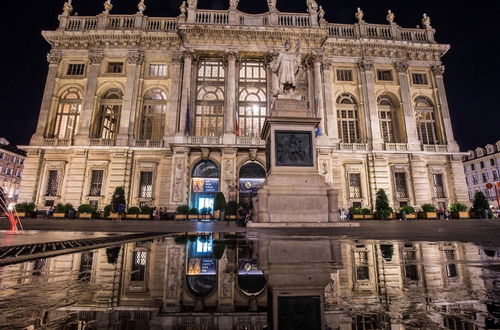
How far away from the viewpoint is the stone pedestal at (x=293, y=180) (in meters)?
7.49

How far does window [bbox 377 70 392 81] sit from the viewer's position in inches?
945

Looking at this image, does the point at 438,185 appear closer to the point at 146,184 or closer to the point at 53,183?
the point at 146,184

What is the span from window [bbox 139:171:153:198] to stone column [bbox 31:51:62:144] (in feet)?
28.6

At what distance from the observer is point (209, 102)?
22234 mm

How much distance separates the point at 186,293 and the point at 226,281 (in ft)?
0.97

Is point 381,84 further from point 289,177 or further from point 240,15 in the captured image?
point 289,177

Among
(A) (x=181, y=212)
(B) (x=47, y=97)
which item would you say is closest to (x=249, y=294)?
(A) (x=181, y=212)

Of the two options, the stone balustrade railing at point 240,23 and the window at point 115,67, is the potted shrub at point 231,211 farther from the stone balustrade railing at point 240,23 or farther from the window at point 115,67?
the window at point 115,67

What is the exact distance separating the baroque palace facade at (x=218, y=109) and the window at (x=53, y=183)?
10 centimetres

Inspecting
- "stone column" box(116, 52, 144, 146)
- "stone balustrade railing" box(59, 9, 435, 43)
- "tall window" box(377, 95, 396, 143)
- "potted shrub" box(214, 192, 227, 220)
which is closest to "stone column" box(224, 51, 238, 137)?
"stone balustrade railing" box(59, 9, 435, 43)

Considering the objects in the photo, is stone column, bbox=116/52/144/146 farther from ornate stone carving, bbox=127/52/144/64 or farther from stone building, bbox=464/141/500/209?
stone building, bbox=464/141/500/209

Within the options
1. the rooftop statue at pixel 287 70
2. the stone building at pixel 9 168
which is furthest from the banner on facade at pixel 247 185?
the stone building at pixel 9 168

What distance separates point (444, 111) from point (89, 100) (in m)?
30.3

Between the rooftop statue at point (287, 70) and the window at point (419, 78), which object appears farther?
the window at point (419, 78)
